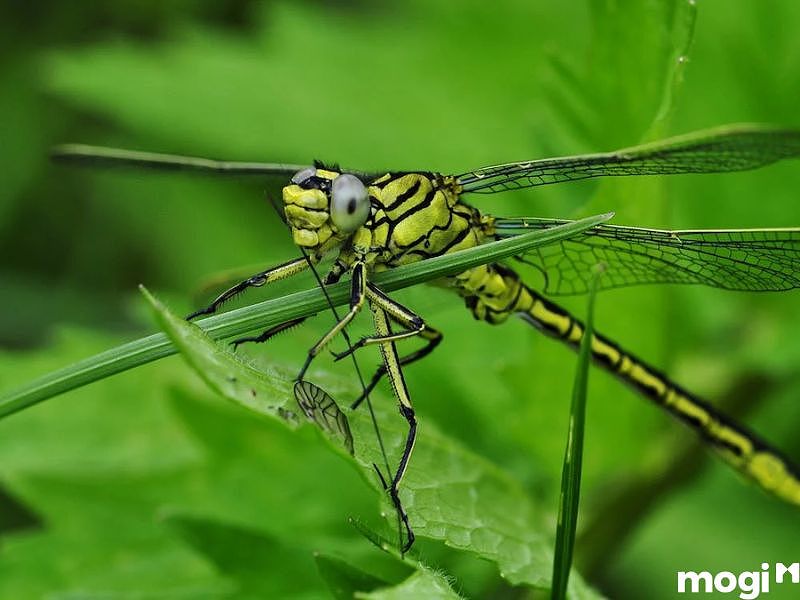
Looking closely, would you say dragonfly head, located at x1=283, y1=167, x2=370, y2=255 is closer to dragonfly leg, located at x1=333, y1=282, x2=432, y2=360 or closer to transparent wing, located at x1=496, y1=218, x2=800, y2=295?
dragonfly leg, located at x1=333, y1=282, x2=432, y2=360

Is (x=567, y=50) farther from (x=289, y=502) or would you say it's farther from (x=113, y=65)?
(x=289, y=502)

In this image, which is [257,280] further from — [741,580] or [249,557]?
[741,580]

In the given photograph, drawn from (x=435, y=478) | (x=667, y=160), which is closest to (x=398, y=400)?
(x=435, y=478)

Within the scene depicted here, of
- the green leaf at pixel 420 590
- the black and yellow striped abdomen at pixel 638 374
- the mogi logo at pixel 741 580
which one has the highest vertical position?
the black and yellow striped abdomen at pixel 638 374

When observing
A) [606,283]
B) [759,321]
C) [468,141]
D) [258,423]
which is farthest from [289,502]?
[468,141]

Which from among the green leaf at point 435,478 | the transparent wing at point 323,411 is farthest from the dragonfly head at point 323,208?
the transparent wing at point 323,411

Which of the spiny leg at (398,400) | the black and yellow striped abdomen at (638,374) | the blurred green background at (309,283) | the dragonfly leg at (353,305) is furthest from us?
the black and yellow striped abdomen at (638,374)

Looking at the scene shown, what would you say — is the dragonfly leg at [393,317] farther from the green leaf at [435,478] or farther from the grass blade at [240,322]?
the grass blade at [240,322]
